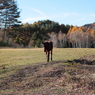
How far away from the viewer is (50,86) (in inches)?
235

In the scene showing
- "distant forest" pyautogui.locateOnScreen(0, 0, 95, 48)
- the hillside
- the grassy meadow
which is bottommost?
the hillside

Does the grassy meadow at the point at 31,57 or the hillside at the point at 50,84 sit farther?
the grassy meadow at the point at 31,57

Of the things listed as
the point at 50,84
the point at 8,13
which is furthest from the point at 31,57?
the point at 8,13

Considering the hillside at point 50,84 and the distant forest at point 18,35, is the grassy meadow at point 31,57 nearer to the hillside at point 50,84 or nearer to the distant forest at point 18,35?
the hillside at point 50,84

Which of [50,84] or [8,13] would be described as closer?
[50,84]

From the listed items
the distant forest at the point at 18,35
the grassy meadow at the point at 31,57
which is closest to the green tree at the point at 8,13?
the distant forest at the point at 18,35

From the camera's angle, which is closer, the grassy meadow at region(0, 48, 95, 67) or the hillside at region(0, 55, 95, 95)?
the hillside at region(0, 55, 95, 95)

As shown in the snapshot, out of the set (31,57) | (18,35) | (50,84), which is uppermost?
(18,35)

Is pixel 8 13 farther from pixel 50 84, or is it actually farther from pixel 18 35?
pixel 50 84

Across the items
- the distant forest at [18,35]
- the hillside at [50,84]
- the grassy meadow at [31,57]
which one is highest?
the distant forest at [18,35]

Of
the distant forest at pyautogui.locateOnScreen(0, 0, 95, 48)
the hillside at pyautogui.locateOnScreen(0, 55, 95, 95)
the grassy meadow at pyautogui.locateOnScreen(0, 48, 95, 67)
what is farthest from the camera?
the distant forest at pyautogui.locateOnScreen(0, 0, 95, 48)

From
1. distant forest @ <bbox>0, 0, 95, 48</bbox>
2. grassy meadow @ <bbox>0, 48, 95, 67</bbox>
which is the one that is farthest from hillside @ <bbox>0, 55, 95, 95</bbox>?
distant forest @ <bbox>0, 0, 95, 48</bbox>

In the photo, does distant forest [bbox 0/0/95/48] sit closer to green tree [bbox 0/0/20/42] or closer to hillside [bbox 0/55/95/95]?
green tree [bbox 0/0/20/42]

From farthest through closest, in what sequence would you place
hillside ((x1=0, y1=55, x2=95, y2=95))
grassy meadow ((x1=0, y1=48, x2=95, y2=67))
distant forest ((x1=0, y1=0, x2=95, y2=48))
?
distant forest ((x1=0, y1=0, x2=95, y2=48)), grassy meadow ((x1=0, y1=48, x2=95, y2=67)), hillside ((x1=0, y1=55, x2=95, y2=95))
